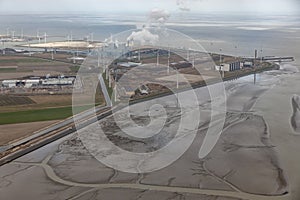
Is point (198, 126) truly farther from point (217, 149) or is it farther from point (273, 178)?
point (273, 178)

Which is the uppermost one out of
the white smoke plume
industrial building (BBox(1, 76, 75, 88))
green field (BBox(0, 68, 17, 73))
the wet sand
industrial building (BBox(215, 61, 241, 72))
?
the white smoke plume

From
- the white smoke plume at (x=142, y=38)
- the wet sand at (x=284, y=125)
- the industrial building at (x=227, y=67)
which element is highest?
the white smoke plume at (x=142, y=38)

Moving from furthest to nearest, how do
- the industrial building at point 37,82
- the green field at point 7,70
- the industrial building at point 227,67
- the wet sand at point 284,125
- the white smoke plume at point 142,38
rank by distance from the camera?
the white smoke plume at point 142,38, the industrial building at point 227,67, the green field at point 7,70, the industrial building at point 37,82, the wet sand at point 284,125

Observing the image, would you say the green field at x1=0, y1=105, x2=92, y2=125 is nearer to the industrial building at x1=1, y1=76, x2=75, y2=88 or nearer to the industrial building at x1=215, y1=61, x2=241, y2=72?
the industrial building at x1=1, y1=76, x2=75, y2=88

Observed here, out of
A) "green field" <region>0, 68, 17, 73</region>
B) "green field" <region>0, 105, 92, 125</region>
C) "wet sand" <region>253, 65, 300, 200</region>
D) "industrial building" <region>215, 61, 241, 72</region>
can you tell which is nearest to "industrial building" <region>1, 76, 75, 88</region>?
"green field" <region>0, 68, 17, 73</region>

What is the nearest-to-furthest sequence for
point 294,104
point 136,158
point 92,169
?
1. point 92,169
2. point 136,158
3. point 294,104

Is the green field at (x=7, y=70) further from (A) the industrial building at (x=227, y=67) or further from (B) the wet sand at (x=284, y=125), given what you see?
(B) the wet sand at (x=284, y=125)

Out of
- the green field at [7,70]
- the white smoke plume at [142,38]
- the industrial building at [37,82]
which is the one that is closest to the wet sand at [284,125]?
the industrial building at [37,82]

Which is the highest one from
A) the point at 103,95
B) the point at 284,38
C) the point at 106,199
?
the point at 284,38

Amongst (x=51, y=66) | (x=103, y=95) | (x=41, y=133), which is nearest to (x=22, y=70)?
(x=51, y=66)
